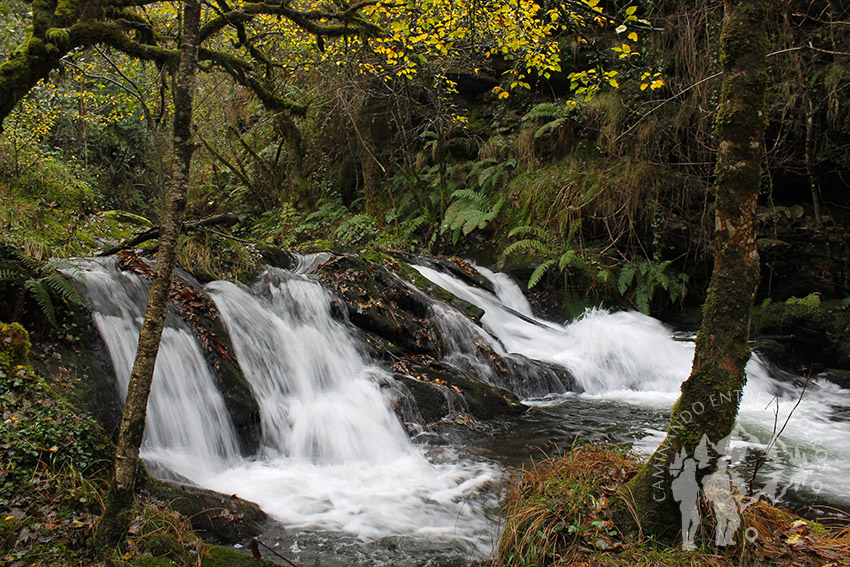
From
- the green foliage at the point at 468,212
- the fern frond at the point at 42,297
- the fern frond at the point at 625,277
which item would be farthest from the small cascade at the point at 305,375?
the fern frond at the point at 625,277

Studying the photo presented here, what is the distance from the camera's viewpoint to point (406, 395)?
6.52 m

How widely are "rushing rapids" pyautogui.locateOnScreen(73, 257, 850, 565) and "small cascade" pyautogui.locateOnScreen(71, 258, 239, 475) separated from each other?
1cm

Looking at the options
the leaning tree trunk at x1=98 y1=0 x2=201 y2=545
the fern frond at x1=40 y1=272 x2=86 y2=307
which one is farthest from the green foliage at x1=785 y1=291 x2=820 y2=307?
the fern frond at x1=40 y1=272 x2=86 y2=307

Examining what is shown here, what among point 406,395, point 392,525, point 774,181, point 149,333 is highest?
point 774,181

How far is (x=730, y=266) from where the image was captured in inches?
111

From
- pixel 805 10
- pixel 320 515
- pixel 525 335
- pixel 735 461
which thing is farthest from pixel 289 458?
pixel 805 10

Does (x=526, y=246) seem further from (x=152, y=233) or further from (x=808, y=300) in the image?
(x=152, y=233)

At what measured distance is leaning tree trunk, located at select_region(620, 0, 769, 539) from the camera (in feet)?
9.11

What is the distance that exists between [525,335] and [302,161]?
1066 centimetres

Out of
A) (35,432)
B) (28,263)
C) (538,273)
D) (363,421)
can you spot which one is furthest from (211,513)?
(538,273)

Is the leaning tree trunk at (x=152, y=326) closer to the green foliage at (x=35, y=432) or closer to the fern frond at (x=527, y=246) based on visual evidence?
the green foliage at (x=35, y=432)

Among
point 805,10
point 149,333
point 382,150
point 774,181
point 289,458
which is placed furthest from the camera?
point 382,150

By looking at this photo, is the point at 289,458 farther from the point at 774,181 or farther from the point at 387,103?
the point at 387,103

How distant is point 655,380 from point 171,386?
25.0ft
